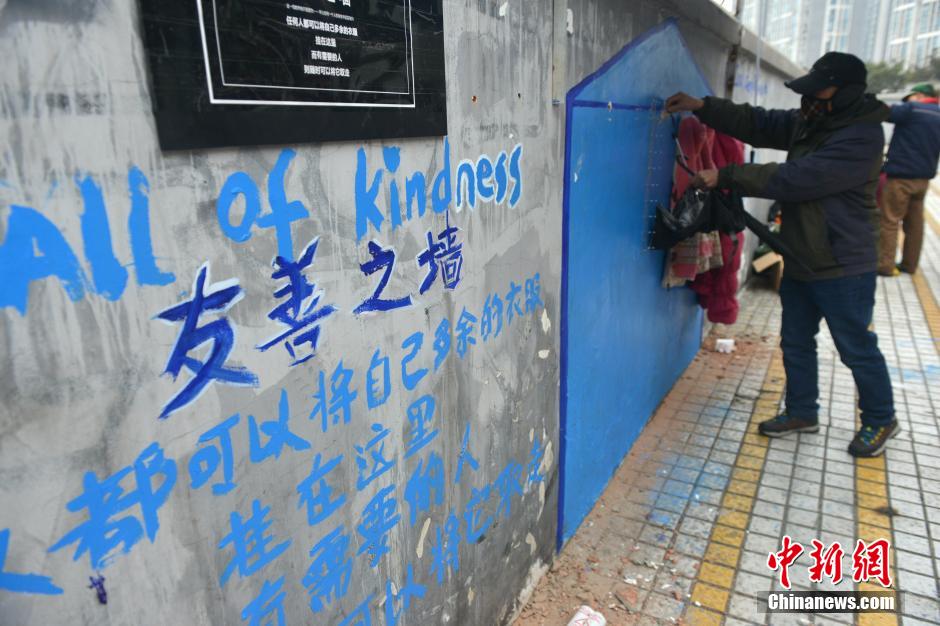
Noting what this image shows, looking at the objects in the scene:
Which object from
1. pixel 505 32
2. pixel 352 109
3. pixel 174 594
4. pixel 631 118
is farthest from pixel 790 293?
pixel 174 594

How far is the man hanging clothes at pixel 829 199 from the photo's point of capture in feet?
11.5

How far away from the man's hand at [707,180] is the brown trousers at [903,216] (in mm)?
4757

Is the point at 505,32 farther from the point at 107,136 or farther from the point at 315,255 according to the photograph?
the point at 107,136

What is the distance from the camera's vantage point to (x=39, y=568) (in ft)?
3.12

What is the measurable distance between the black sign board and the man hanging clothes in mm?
2724

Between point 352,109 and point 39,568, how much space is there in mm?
1064

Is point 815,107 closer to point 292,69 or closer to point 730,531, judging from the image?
point 730,531

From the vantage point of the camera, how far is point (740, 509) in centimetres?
344

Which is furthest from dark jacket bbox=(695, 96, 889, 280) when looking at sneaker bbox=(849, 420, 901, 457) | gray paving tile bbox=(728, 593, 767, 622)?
gray paving tile bbox=(728, 593, 767, 622)

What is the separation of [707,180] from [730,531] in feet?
6.81

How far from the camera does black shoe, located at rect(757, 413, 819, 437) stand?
4.20m

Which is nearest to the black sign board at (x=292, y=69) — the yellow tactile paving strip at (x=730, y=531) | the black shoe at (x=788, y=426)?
the yellow tactile paving strip at (x=730, y=531)

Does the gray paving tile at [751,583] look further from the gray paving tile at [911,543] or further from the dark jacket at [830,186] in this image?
the dark jacket at [830,186]

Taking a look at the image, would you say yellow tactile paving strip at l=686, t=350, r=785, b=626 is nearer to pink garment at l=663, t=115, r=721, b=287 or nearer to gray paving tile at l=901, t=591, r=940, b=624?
gray paving tile at l=901, t=591, r=940, b=624
